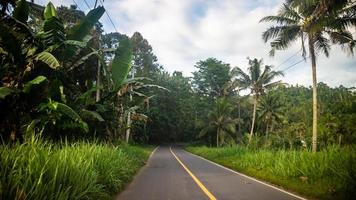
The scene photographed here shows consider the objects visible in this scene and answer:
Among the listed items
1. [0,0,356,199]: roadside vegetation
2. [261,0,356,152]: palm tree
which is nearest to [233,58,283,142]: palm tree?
[0,0,356,199]: roadside vegetation

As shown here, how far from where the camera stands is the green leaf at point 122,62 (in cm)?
1852

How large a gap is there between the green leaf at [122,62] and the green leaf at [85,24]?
8.13ft

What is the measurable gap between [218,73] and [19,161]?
75.4m

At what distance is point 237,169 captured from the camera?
2139cm

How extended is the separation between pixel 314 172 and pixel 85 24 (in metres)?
10.8

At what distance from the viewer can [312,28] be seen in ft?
66.4

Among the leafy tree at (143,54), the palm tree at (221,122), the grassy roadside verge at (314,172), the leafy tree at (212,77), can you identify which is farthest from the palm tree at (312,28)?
the leafy tree at (212,77)

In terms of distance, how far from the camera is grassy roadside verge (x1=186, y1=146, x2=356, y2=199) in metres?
11.3

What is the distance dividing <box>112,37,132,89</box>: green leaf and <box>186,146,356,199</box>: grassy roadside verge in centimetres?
774

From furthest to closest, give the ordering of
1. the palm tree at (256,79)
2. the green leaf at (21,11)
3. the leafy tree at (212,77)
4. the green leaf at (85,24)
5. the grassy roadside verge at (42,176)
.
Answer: the leafy tree at (212,77) → the palm tree at (256,79) → the green leaf at (85,24) → the green leaf at (21,11) → the grassy roadside verge at (42,176)

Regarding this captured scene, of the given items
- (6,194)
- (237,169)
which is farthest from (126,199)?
(237,169)

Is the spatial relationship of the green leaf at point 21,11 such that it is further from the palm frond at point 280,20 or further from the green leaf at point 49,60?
the palm frond at point 280,20

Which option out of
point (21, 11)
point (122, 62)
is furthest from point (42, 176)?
point (122, 62)

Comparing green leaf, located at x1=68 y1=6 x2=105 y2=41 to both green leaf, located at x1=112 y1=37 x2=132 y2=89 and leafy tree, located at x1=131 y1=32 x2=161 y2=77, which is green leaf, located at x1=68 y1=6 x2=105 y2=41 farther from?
leafy tree, located at x1=131 y1=32 x2=161 y2=77
